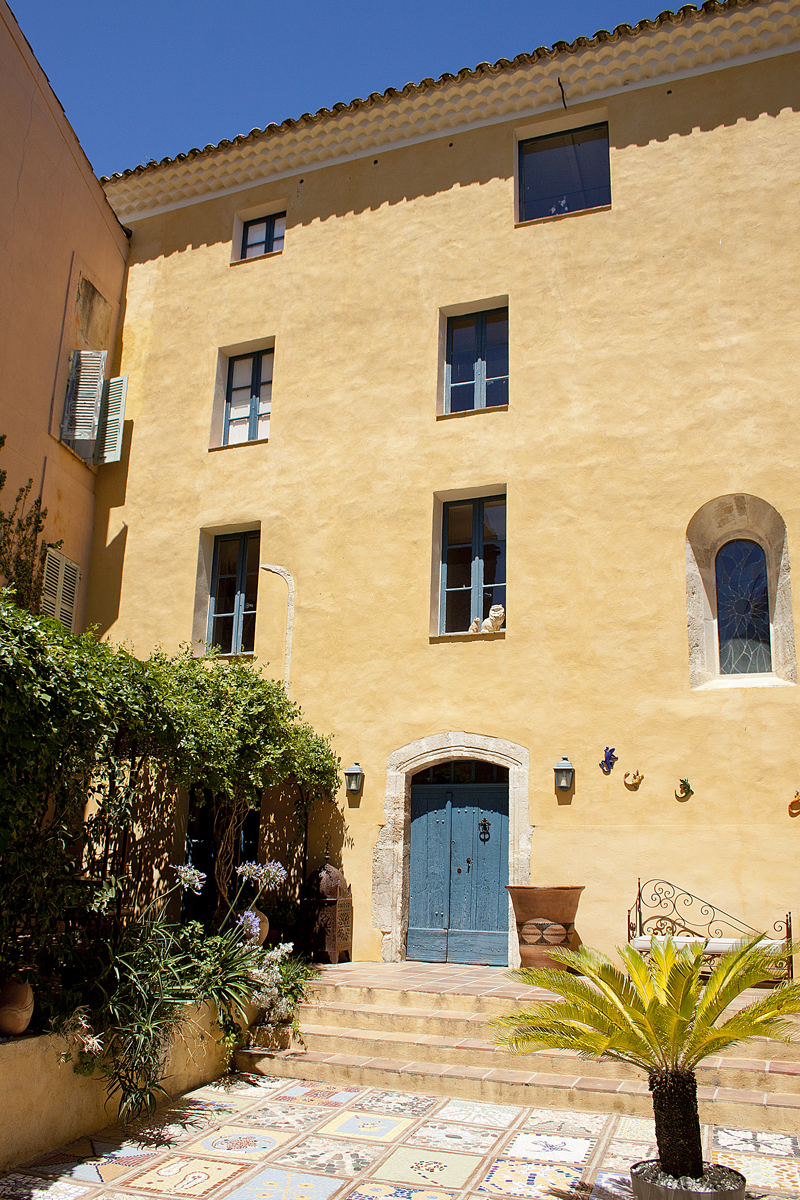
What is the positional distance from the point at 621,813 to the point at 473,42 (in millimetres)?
10709

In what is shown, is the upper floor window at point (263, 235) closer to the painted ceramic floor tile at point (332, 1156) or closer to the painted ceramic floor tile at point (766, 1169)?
the painted ceramic floor tile at point (332, 1156)

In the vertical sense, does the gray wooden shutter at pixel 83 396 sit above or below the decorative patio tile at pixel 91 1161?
above

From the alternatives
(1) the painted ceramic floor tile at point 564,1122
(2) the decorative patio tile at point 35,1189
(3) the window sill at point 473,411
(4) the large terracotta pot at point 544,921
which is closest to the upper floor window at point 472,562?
(3) the window sill at point 473,411

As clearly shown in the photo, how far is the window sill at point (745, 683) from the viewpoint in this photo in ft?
32.2

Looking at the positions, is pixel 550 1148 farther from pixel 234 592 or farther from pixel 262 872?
pixel 234 592

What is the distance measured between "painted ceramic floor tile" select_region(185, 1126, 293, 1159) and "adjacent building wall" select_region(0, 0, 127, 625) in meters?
8.15

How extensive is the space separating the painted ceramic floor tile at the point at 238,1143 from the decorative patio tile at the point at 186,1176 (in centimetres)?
16

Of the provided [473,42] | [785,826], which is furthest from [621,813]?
[473,42]

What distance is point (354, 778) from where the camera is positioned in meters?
11.3

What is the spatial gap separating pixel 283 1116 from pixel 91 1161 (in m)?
1.41

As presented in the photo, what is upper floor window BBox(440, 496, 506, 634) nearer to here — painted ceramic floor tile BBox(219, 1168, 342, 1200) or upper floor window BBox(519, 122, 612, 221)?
upper floor window BBox(519, 122, 612, 221)

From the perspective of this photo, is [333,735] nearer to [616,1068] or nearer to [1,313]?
[616,1068]

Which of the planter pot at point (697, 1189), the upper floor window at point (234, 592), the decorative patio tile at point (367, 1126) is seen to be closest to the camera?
the planter pot at point (697, 1189)

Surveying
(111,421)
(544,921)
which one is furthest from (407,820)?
(111,421)
